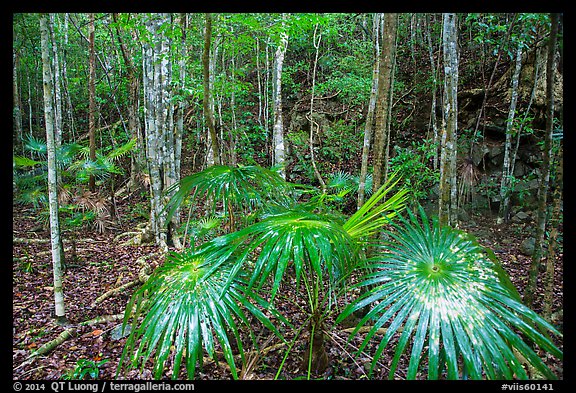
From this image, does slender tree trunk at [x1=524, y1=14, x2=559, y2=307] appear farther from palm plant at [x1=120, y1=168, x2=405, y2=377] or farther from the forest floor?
palm plant at [x1=120, y1=168, x2=405, y2=377]

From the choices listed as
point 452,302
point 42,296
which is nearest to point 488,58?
point 452,302

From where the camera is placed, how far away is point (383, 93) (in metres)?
3.31

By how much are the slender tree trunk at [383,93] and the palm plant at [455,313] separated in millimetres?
1526

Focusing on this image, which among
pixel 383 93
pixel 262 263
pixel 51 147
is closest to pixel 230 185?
pixel 262 263

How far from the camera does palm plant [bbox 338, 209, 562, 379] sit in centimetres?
143

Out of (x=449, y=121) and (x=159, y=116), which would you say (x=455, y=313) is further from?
(x=159, y=116)

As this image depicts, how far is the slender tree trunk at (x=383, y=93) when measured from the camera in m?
3.27

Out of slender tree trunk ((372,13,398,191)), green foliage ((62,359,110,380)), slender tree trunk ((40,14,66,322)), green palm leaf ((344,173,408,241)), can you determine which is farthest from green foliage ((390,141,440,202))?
green foliage ((62,359,110,380))

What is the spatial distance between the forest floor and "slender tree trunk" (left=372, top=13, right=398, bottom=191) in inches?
64.3

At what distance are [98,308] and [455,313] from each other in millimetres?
4167

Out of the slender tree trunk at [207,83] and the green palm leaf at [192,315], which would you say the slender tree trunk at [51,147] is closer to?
the slender tree trunk at [207,83]

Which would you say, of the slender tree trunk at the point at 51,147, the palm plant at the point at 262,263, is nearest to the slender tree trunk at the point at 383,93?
the palm plant at the point at 262,263
